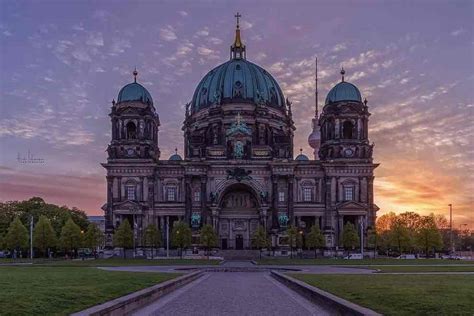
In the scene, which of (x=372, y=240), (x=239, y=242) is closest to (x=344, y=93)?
(x=372, y=240)

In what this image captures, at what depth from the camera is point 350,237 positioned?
97188 mm

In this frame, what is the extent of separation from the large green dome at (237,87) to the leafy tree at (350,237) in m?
35.6

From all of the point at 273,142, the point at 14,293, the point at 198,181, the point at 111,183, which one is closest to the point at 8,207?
the point at 111,183

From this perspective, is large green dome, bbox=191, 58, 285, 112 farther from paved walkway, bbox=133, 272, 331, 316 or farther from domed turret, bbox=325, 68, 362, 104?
paved walkway, bbox=133, 272, 331, 316

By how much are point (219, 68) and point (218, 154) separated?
92.9ft

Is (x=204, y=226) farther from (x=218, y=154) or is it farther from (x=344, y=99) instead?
(x=344, y=99)

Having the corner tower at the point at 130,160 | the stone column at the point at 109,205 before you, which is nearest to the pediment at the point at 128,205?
the corner tower at the point at 130,160

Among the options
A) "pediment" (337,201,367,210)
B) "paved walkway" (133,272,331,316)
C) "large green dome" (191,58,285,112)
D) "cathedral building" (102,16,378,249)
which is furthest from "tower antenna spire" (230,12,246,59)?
"paved walkway" (133,272,331,316)

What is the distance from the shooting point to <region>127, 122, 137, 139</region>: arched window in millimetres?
108875

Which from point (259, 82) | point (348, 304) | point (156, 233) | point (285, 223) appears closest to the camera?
point (348, 304)

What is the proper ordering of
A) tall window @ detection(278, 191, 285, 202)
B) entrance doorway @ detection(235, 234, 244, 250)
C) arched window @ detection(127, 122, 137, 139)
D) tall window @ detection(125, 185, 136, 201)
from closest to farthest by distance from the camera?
tall window @ detection(125, 185, 136, 201) < tall window @ detection(278, 191, 285, 202) < arched window @ detection(127, 122, 137, 139) < entrance doorway @ detection(235, 234, 244, 250)

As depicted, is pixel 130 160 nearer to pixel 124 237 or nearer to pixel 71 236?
pixel 124 237

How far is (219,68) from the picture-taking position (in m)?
132

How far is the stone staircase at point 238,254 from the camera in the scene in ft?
322
